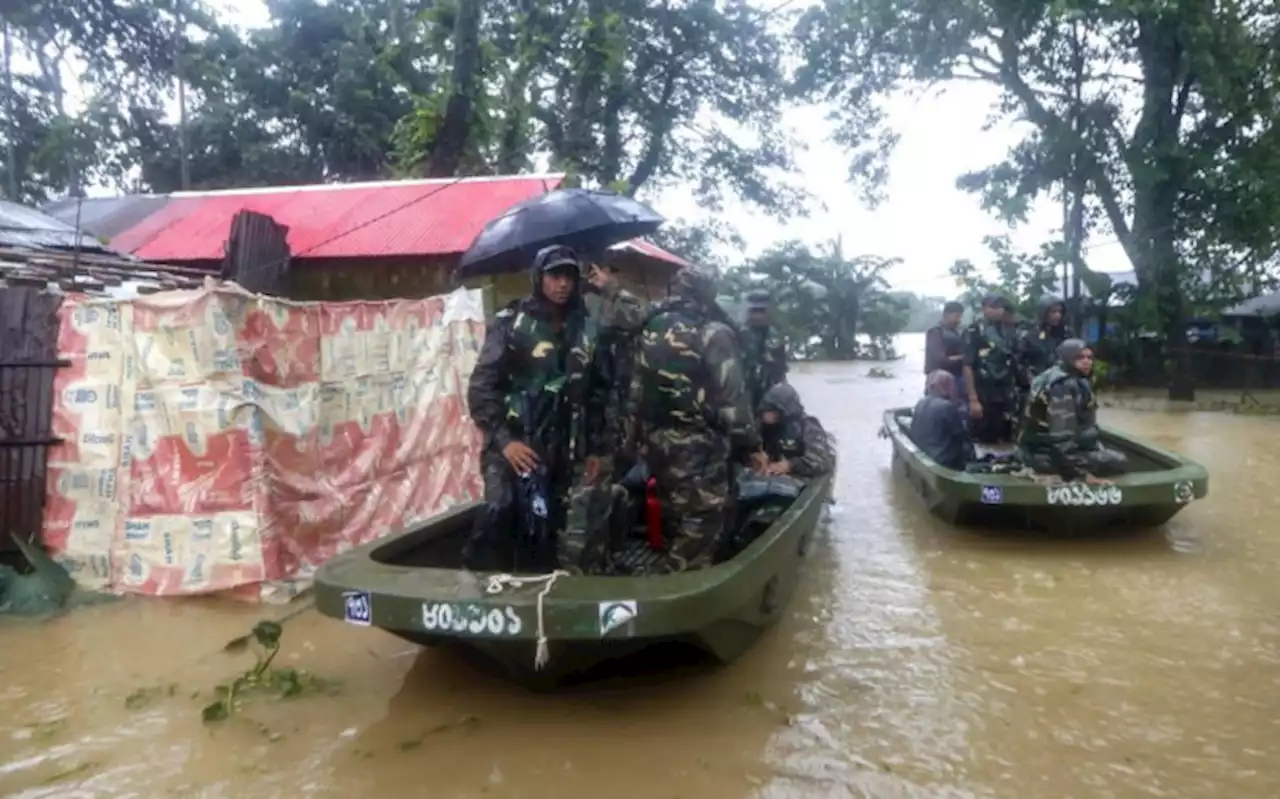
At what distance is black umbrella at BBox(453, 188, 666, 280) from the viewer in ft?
18.3

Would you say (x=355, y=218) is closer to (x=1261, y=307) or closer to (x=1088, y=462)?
(x=1088, y=462)

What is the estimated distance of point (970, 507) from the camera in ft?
23.6

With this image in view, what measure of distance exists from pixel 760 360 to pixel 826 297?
1126 inches

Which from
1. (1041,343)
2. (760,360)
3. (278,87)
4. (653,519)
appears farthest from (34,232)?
(278,87)

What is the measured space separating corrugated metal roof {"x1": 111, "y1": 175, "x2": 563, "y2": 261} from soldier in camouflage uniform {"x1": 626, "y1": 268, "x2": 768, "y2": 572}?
6019 mm

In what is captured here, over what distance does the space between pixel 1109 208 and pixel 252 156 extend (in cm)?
1785

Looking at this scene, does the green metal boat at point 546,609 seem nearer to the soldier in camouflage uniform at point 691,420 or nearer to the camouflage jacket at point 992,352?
the soldier in camouflage uniform at point 691,420

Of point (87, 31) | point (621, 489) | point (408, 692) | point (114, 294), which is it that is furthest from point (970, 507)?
point (87, 31)

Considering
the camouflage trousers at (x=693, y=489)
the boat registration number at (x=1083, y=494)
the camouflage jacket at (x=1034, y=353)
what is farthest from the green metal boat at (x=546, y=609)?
the camouflage jacket at (x=1034, y=353)

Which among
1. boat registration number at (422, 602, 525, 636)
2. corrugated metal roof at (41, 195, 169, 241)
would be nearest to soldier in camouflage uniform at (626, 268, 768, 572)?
boat registration number at (422, 602, 525, 636)

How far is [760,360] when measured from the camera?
7.55 metres

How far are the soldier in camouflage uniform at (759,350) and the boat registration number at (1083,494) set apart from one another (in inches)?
86.9

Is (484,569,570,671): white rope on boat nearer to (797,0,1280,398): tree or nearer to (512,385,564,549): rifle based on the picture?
(512,385,564,549): rifle

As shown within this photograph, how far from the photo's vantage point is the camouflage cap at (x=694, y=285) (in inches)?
212
